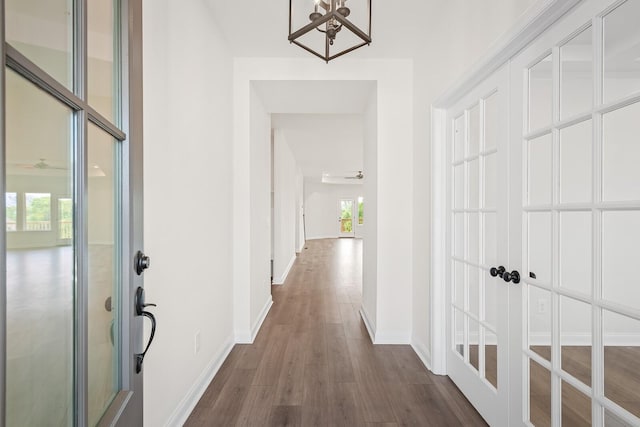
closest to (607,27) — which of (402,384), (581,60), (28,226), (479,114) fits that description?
(581,60)

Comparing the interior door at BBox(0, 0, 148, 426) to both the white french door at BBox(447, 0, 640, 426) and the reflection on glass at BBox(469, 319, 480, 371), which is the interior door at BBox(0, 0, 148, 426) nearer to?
the white french door at BBox(447, 0, 640, 426)

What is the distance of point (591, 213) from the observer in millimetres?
1140

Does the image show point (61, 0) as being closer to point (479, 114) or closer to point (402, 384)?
point (479, 114)

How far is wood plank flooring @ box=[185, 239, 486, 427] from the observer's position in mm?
1844

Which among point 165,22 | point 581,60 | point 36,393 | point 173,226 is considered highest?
point 165,22

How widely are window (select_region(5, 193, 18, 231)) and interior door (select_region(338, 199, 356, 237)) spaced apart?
14.6 m

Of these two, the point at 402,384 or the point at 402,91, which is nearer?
the point at 402,384

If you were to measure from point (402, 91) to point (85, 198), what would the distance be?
2.78 metres

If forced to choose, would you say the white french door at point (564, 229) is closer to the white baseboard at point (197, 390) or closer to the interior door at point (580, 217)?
the interior door at point (580, 217)

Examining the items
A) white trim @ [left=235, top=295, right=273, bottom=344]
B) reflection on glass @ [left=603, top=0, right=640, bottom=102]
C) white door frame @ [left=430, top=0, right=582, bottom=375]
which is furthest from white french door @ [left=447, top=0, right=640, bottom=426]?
white trim @ [left=235, top=295, right=273, bottom=344]

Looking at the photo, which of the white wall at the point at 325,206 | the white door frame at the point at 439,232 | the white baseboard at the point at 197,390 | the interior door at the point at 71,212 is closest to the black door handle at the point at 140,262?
the interior door at the point at 71,212

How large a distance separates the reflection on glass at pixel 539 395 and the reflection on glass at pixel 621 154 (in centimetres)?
84

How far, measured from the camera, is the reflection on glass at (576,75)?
116 centimetres

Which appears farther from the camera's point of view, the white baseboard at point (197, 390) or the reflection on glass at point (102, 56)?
the white baseboard at point (197, 390)
